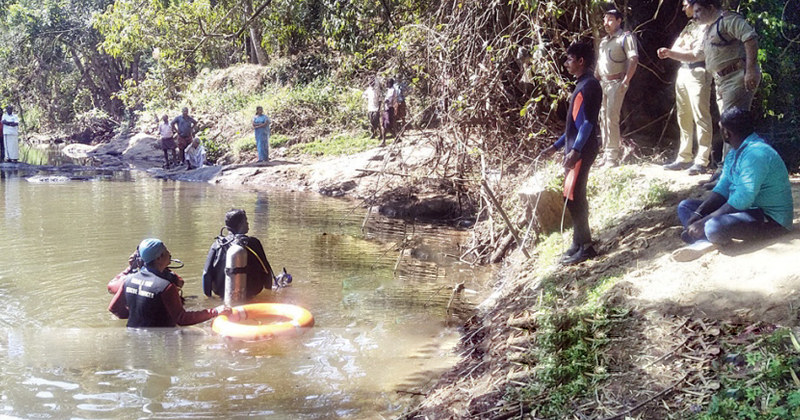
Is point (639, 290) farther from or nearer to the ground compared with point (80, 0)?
nearer to the ground

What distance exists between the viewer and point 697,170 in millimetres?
7551

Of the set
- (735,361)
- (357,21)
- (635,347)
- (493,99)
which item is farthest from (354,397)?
(357,21)

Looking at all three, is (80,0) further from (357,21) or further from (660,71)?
(660,71)

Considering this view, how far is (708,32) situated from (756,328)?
3.84 metres

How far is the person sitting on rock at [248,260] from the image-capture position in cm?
685

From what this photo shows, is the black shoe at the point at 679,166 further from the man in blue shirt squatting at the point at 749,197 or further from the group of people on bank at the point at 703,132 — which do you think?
the man in blue shirt squatting at the point at 749,197

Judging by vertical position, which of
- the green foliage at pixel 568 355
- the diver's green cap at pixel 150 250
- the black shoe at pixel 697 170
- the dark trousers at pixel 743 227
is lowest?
the green foliage at pixel 568 355

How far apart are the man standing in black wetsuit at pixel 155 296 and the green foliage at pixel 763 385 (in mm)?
4110

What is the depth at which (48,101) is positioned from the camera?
1540 inches

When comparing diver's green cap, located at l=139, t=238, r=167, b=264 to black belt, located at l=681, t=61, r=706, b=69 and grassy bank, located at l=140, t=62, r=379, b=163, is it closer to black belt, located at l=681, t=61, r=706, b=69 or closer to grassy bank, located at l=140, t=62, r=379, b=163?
black belt, located at l=681, t=61, r=706, b=69

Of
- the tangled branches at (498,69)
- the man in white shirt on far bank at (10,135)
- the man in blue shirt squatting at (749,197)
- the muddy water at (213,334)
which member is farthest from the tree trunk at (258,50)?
the man in blue shirt squatting at (749,197)

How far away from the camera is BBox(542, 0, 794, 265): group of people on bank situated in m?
4.97

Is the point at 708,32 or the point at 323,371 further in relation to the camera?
the point at 708,32

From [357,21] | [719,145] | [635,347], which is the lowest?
[635,347]
